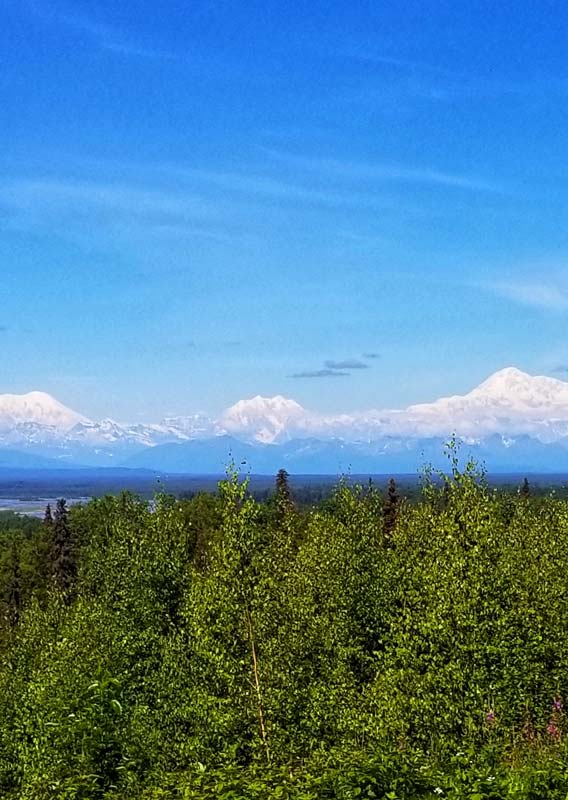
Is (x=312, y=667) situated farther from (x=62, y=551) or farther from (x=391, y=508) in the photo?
(x=62, y=551)

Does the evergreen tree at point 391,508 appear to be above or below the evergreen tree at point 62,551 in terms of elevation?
above

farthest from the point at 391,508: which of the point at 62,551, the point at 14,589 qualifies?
the point at 14,589

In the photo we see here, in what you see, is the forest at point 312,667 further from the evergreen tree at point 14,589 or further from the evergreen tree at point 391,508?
the evergreen tree at point 14,589

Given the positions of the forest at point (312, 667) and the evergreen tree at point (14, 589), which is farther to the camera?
the evergreen tree at point (14, 589)

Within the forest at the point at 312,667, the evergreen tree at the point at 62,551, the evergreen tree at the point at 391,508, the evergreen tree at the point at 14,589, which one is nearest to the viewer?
the forest at the point at 312,667

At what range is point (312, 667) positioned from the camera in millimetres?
40188

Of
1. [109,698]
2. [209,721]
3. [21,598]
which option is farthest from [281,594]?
[21,598]

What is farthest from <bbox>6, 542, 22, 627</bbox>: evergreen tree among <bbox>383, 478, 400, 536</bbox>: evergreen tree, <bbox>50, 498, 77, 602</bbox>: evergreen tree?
<bbox>383, 478, 400, 536</bbox>: evergreen tree

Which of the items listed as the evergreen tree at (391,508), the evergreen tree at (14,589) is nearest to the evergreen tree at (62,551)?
the evergreen tree at (14,589)

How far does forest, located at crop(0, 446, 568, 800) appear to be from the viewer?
50.0 feet

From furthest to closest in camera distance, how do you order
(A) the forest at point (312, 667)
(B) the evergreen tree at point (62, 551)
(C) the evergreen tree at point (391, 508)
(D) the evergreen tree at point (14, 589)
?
(D) the evergreen tree at point (14, 589) → (B) the evergreen tree at point (62, 551) → (C) the evergreen tree at point (391, 508) → (A) the forest at point (312, 667)

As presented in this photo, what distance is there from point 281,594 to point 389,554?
10676 millimetres

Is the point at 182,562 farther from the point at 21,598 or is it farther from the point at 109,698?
the point at 21,598

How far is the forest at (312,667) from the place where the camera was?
50.0ft
